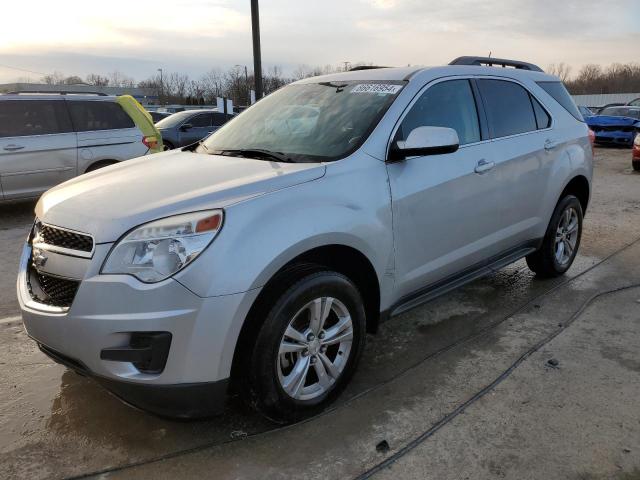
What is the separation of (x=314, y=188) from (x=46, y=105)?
6.62m

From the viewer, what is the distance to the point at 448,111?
3.60 m

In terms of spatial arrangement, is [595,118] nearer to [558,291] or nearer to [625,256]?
[625,256]

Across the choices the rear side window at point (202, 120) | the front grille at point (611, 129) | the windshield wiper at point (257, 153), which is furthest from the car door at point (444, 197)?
the front grille at point (611, 129)

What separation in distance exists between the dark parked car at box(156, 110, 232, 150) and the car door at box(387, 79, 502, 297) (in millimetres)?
11038

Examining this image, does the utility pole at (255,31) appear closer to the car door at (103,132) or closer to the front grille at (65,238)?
the car door at (103,132)

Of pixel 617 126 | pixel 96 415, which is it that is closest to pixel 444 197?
pixel 96 415

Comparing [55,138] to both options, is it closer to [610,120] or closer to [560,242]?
[560,242]

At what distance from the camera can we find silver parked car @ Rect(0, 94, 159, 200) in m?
7.46

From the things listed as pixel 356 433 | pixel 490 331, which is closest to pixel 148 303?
pixel 356 433

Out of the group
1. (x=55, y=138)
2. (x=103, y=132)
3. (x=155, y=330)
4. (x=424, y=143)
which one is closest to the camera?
(x=155, y=330)

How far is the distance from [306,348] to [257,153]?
1.22m

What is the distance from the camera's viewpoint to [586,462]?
2.48 metres

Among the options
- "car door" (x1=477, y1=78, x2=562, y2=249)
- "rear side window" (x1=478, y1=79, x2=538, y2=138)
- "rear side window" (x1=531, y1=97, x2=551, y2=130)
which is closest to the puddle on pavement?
"car door" (x1=477, y1=78, x2=562, y2=249)

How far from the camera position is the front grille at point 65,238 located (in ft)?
7.85
